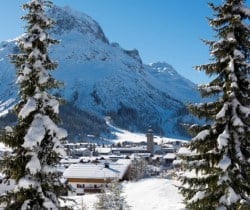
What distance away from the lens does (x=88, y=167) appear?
110188mm

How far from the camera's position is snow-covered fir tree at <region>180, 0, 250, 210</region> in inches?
676

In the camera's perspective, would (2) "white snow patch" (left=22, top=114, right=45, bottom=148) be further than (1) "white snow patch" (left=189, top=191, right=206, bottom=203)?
No

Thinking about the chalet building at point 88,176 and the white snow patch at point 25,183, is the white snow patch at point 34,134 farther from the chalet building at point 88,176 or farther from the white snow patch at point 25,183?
the chalet building at point 88,176

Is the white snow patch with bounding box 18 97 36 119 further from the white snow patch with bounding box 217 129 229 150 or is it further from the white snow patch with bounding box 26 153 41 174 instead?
the white snow patch with bounding box 217 129 229 150

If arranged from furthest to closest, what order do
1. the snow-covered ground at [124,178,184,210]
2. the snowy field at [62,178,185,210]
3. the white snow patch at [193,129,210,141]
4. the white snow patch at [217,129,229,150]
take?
the snow-covered ground at [124,178,184,210], the snowy field at [62,178,185,210], the white snow patch at [193,129,210,141], the white snow patch at [217,129,229,150]

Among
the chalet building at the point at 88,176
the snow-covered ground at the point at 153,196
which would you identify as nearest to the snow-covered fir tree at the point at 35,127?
the snow-covered ground at the point at 153,196

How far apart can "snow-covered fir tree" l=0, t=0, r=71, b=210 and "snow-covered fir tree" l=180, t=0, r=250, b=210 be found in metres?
5.05

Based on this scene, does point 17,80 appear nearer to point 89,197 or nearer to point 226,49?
point 226,49

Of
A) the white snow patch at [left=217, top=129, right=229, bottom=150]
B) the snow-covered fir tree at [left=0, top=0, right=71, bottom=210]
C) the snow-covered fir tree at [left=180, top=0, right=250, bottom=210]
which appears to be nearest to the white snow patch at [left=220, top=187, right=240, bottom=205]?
the snow-covered fir tree at [left=180, top=0, right=250, bottom=210]

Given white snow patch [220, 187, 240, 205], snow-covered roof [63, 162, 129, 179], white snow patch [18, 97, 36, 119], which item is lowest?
snow-covered roof [63, 162, 129, 179]

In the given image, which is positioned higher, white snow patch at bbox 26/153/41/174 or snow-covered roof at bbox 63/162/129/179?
white snow patch at bbox 26/153/41/174

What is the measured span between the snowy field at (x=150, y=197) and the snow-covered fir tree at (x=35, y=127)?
39226 millimetres

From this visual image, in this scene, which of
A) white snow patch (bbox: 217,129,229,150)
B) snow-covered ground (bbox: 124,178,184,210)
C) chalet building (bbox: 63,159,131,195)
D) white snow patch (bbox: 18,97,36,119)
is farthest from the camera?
chalet building (bbox: 63,159,131,195)

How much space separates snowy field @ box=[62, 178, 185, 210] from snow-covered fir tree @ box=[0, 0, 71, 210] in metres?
39.2
